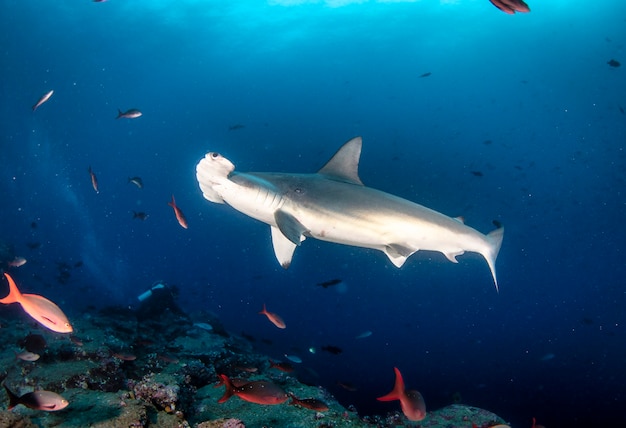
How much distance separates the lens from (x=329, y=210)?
4.76 meters

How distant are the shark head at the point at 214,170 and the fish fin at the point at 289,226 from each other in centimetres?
80

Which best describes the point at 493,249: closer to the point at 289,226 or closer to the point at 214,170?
the point at 289,226

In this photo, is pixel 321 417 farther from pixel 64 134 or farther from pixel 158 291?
pixel 64 134

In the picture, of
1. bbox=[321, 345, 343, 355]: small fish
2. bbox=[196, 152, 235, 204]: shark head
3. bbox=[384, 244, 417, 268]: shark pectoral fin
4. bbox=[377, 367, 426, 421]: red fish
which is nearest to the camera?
bbox=[196, 152, 235, 204]: shark head

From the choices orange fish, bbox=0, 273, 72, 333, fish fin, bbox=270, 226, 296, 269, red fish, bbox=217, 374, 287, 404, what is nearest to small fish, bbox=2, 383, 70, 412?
orange fish, bbox=0, 273, 72, 333

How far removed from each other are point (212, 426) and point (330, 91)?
43.2 metres

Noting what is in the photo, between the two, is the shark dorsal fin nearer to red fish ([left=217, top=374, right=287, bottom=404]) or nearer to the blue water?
red fish ([left=217, top=374, right=287, bottom=404])

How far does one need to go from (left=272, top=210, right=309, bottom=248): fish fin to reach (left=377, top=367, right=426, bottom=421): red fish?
8.50 feet

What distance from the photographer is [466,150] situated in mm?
49094

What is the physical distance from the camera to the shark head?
4.27m

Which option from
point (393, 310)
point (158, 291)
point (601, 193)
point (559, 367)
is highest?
point (158, 291)

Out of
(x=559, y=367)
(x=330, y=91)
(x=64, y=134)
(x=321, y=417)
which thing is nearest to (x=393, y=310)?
(x=559, y=367)

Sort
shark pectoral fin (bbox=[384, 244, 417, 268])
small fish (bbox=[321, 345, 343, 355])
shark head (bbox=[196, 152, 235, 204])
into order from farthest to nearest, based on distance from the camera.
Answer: small fish (bbox=[321, 345, 343, 355]), shark pectoral fin (bbox=[384, 244, 417, 268]), shark head (bbox=[196, 152, 235, 204])

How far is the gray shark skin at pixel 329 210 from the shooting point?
4516 mm
